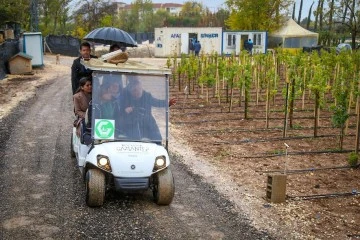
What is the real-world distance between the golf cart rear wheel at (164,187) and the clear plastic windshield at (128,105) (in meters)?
0.51

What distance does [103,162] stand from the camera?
6.43m

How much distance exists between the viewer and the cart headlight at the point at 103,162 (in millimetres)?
6414

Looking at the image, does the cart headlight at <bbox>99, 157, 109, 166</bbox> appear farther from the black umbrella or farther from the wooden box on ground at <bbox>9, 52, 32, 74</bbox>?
the wooden box on ground at <bbox>9, 52, 32, 74</bbox>

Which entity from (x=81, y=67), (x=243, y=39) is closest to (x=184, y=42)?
(x=243, y=39)

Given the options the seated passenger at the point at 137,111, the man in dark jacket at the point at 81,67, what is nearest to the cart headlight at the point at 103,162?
the seated passenger at the point at 137,111

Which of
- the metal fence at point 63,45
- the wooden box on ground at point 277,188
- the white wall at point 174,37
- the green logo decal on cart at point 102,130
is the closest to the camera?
the green logo decal on cart at point 102,130

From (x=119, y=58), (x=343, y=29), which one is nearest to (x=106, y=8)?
(x=343, y=29)

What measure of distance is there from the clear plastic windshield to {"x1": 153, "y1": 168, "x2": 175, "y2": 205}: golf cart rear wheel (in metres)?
0.51

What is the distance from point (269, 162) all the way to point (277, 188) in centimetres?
224

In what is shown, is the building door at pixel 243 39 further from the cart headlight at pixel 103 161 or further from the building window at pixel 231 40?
the cart headlight at pixel 103 161

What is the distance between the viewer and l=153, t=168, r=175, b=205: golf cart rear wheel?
6.64m

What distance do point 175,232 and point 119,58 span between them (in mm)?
2724

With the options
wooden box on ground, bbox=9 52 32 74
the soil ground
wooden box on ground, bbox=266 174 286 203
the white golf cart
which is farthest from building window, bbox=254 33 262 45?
the white golf cart

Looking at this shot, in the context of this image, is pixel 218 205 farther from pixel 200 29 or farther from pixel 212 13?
pixel 212 13
